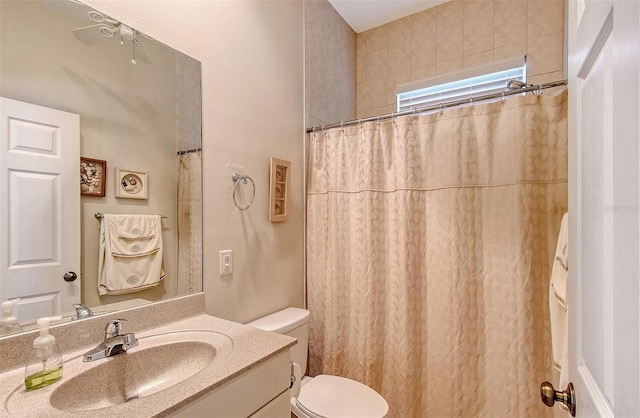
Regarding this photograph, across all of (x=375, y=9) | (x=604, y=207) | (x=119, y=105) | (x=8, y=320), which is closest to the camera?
(x=604, y=207)

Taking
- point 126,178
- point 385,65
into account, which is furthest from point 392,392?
point 385,65

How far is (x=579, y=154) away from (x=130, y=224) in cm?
136

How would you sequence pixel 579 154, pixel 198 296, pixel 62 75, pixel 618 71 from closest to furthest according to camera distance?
pixel 618 71, pixel 579 154, pixel 62 75, pixel 198 296

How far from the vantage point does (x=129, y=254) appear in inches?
42.8

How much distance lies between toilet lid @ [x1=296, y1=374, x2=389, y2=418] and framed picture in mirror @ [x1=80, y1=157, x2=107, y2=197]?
1.24 meters

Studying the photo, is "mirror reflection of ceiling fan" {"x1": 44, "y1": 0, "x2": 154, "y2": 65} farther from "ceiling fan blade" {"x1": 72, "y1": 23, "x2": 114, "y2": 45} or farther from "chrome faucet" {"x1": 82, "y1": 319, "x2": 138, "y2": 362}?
"chrome faucet" {"x1": 82, "y1": 319, "x2": 138, "y2": 362}

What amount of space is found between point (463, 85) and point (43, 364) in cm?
265

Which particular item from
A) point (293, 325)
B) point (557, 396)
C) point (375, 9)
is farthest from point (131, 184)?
point (375, 9)

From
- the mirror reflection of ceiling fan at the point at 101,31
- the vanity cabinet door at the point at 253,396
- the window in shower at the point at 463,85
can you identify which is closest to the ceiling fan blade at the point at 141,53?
the mirror reflection of ceiling fan at the point at 101,31

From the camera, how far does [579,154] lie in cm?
64

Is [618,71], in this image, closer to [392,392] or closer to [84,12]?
[84,12]

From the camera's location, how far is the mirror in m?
0.87

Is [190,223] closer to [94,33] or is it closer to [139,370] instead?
[139,370]

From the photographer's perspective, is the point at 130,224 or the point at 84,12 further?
the point at 130,224
